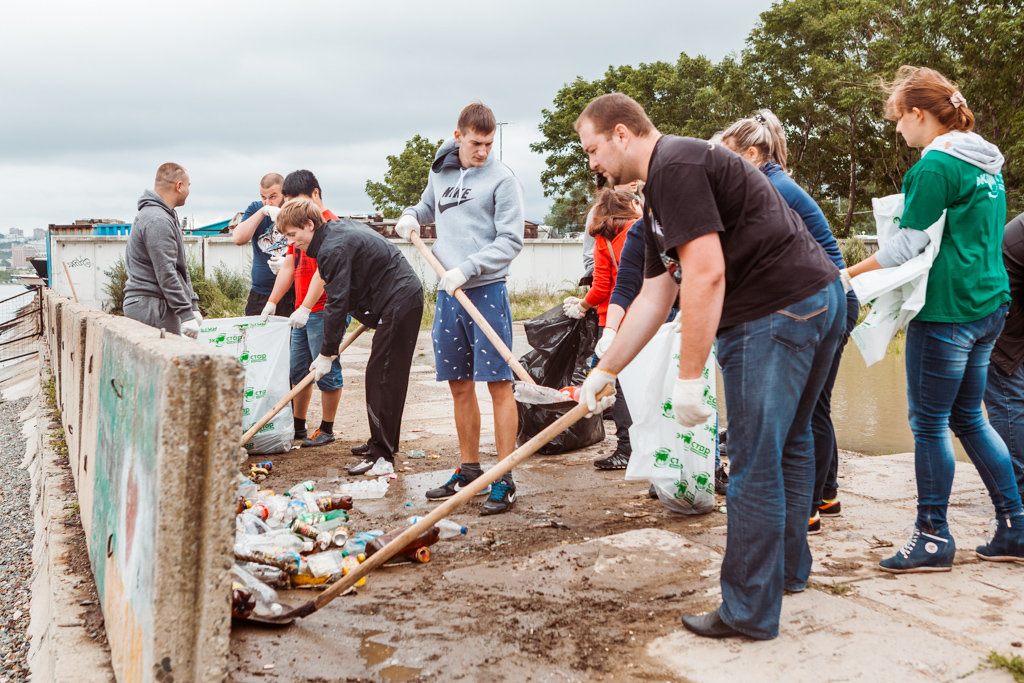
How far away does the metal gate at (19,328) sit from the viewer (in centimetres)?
1316

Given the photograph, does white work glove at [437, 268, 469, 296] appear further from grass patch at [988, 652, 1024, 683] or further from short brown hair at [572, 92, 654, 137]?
grass patch at [988, 652, 1024, 683]

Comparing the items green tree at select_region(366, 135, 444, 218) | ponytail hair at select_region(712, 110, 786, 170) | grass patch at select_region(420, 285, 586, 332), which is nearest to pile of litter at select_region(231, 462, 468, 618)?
ponytail hair at select_region(712, 110, 786, 170)

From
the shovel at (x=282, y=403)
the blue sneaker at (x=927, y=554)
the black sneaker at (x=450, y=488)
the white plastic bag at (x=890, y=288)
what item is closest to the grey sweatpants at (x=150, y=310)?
the shovel at (x=282, y=403)

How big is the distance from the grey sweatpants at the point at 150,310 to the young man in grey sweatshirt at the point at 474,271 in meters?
1.98

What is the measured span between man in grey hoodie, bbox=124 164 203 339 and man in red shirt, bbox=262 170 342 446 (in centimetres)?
53

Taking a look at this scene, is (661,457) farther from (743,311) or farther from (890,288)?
(743,311)

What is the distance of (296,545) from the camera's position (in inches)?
118

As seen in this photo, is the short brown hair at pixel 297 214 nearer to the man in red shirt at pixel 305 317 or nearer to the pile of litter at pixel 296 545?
the man in red shirt at pixel 305 317

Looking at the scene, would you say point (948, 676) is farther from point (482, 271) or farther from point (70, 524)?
point (70, 524)

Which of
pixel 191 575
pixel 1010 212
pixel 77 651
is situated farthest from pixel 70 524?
pixel 1010 212

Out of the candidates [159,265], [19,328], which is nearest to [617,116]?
[159,265]

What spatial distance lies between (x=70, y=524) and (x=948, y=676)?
10.9ft

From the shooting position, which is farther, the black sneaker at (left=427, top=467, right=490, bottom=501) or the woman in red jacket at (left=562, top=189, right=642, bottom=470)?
the woman in red jacket at (left=562, top=189, right=642, bottom=470)

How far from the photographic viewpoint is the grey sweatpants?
4746mm
